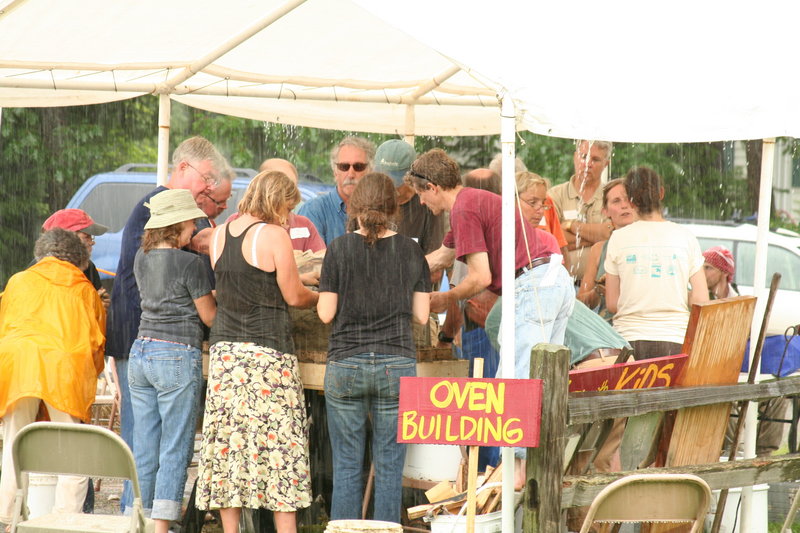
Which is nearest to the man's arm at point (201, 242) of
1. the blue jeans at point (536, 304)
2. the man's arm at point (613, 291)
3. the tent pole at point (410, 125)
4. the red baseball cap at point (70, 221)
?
the red baseball cap at point (70, 221)

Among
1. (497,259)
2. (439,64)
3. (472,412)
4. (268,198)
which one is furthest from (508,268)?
(439,64)

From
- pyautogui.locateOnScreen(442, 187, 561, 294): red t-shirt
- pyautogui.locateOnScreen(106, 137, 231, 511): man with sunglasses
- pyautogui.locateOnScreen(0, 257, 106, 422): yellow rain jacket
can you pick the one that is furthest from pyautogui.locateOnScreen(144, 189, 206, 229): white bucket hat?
pyautogui.locateOnScreen(442, 187, 561, 294): red t-shirt

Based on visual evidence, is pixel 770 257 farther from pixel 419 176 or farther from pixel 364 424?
pixel 364 424

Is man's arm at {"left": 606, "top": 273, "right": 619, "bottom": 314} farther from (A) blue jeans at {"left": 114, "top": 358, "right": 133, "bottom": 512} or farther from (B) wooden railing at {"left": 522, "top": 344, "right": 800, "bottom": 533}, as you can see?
(A) blue jeans at {"left": 114, "top": 358, "right": 133, "bottom": 512}

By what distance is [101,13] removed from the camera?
524 cm

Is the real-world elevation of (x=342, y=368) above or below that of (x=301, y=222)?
below

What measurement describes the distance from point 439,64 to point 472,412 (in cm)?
389

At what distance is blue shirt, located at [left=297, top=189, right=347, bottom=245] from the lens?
6117 millimetres

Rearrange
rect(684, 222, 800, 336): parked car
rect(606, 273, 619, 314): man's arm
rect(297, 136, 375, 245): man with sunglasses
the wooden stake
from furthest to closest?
1. rect(684, 222, 800, 336): parked car
2. rect(297, 136, 375, 245): man with sunglasses
3. rect(606, 273, 619, 314): man's arm
4. the wooden stake

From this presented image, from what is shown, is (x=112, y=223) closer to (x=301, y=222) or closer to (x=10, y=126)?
(x=10, y=126)

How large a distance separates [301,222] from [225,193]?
50 centimetres

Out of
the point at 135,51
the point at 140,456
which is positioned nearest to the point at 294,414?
the point at 140,456

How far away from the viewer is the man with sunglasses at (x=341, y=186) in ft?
19.8

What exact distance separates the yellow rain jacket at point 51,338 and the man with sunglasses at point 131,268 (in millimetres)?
100
